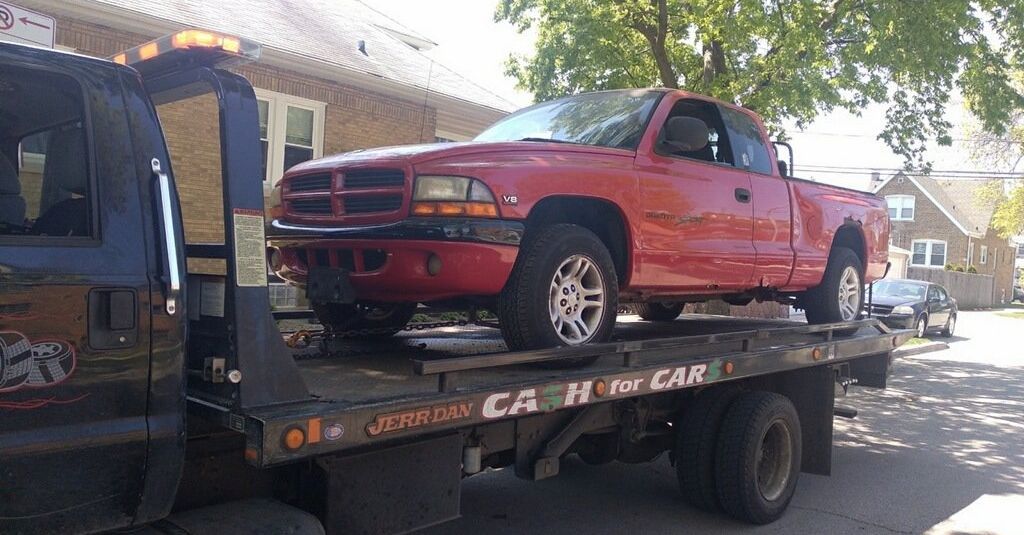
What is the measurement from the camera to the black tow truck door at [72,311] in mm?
2395

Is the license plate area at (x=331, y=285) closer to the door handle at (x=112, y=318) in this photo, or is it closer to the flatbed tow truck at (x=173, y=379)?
the flatbed tow truck at (x=173, y=379)

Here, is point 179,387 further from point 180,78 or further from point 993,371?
point 993,371

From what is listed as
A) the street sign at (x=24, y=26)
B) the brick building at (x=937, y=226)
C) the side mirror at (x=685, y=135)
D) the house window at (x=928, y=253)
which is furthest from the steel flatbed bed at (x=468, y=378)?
the house window at (x=928, y=253)

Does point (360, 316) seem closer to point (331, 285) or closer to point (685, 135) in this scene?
point (331, 285)

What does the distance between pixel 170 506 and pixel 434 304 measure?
217 cm

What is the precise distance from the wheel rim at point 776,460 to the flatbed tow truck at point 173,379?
2153 mm

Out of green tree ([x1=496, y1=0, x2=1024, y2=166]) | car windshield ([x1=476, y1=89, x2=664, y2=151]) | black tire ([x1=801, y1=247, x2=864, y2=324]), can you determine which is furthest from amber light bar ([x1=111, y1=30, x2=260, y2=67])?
green tree ([x1=496, y1=0, x2=1024, y2=166])

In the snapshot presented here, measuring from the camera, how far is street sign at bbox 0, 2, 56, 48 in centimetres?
402

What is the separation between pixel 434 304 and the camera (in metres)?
4.71

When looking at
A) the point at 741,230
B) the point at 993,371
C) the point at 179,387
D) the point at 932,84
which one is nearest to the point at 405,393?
the point at 179,387

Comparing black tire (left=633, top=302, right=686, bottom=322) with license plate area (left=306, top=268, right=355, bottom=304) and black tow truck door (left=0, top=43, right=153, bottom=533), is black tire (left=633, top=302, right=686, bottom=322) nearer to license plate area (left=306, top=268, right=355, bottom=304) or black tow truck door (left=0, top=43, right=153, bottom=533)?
license plate area (left=306, top=268, right=355, bottom=304)

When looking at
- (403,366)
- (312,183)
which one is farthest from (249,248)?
(312,183)

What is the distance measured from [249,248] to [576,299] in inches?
81.6

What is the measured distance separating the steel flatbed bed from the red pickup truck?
0.27 metres
